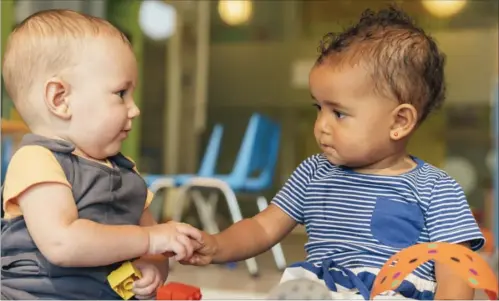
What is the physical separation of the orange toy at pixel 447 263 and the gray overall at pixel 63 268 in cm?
27

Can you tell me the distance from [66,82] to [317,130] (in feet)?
1.07

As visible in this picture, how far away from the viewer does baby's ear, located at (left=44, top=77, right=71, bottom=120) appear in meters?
0.74

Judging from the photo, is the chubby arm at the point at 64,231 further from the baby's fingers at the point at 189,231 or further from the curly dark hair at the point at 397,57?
the curly dark hair at the point at 397,57

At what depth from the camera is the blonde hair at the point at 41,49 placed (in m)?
0.74

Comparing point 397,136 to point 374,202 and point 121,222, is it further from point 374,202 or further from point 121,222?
point 121,222

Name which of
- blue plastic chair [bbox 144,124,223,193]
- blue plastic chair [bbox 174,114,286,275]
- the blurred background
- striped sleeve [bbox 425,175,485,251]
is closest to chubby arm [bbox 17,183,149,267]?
striped sleeve [bbox 425,175,485,251]

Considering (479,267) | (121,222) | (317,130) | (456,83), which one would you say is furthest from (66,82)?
(456,83)

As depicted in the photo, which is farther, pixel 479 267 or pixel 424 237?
pixel 424 237

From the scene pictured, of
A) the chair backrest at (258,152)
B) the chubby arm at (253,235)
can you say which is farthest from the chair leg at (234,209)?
the chubby arm at (253,235)

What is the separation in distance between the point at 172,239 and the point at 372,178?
0.31 m

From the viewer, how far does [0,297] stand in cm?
71

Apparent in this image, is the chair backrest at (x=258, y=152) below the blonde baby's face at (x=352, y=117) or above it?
below

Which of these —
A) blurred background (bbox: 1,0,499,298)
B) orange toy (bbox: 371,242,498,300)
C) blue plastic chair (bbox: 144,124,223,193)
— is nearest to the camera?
orange toy (bbox: 371,242,498,300)

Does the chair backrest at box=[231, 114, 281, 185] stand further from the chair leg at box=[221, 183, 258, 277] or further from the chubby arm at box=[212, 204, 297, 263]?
the chubby arm at box=[212, 204, 297, 263]
